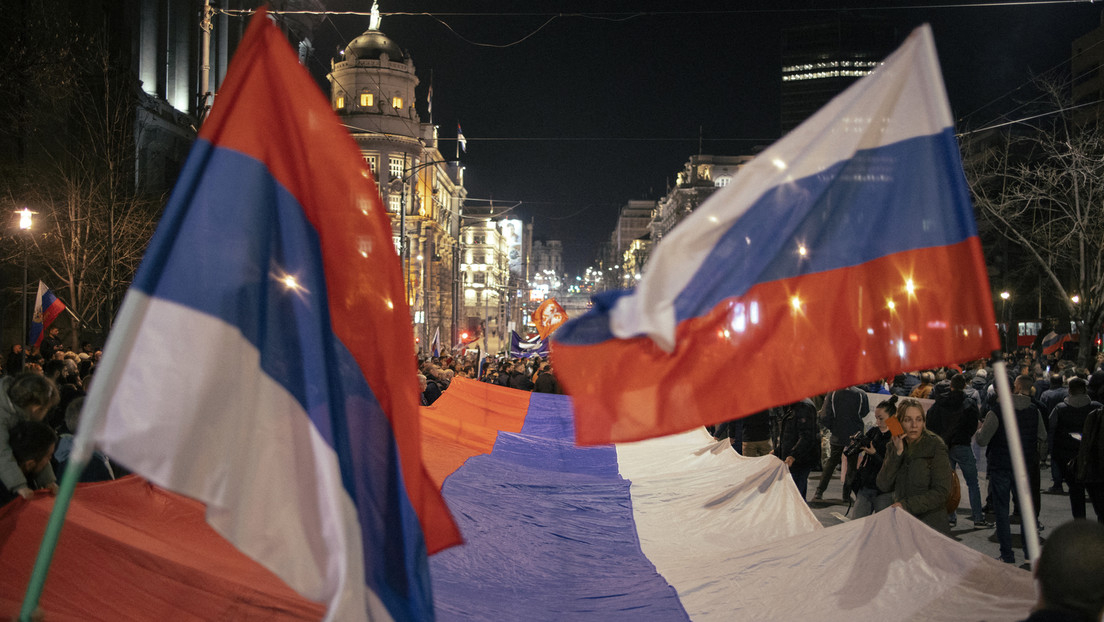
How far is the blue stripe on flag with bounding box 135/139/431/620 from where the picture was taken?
3.29 m

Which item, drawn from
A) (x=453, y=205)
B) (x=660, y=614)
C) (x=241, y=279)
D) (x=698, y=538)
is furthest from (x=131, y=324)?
(x=453, y=205)

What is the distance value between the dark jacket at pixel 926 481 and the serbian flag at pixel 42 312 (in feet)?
60.0

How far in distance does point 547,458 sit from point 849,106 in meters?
9.12

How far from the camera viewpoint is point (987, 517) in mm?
11992

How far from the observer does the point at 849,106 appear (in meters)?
4.30

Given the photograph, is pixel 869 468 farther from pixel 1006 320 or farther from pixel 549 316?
pixel 1006 320

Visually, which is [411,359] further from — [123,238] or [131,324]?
[123,238]

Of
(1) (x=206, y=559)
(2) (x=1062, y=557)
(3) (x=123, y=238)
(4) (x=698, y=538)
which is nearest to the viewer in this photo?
(2) (x=1062, y=557)

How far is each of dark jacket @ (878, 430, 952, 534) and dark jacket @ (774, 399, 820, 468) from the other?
4352mm

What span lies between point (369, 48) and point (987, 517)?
70.8 m

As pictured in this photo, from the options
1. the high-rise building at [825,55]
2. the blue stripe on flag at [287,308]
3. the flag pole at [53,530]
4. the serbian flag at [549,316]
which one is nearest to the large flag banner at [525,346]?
the serbian flag at [549,316]

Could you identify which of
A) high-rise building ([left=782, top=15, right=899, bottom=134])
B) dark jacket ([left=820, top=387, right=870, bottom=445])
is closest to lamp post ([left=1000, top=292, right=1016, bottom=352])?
dark jacket ([left=820, top=387, right=870, bottom=445])

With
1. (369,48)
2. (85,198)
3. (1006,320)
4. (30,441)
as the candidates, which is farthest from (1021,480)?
(369,48)

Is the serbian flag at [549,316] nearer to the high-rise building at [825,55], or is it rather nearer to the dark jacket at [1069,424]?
the dark jacket at [1069,424]
